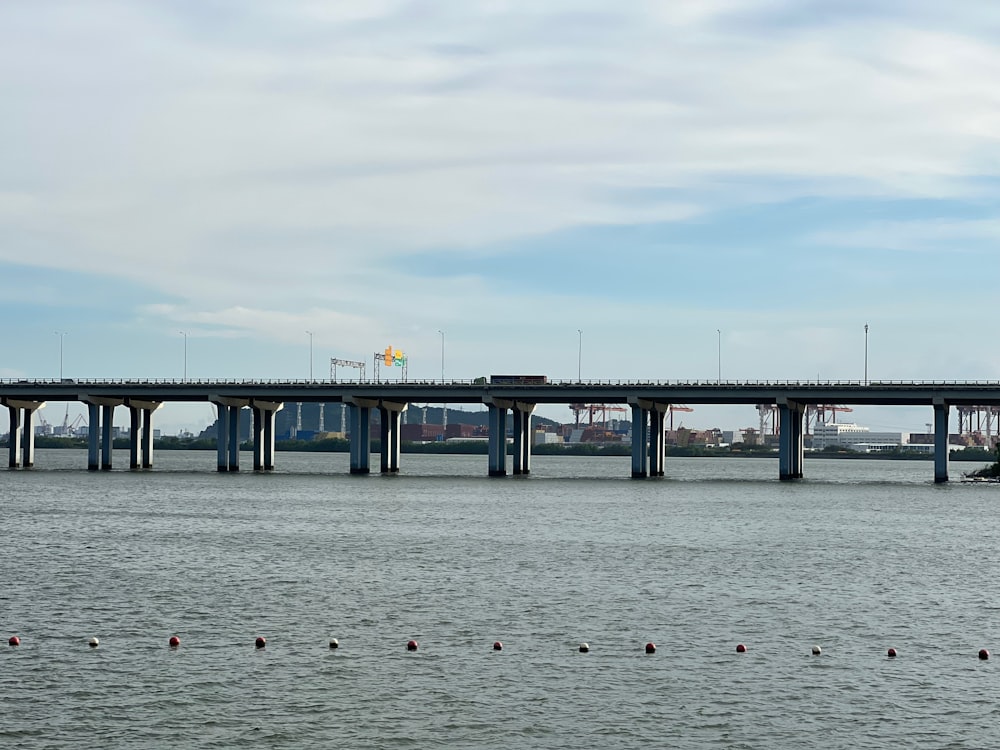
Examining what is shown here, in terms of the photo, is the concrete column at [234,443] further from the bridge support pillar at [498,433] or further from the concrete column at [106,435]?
the bridge support pillar at [498,433]

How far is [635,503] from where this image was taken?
12600 centimetres

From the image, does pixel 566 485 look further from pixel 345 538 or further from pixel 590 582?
pixel 590 582

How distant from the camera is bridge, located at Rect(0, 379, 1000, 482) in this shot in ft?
560

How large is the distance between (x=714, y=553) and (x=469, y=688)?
39.3 metres

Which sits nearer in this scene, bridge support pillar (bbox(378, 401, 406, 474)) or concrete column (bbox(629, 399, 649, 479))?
concrete column (bbox(629, 399, 649, 479))

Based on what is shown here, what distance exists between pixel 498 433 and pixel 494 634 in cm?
13950

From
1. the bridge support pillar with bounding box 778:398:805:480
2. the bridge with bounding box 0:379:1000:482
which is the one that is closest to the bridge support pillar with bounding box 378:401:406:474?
the bridge with bounding box 0:379:1000:482

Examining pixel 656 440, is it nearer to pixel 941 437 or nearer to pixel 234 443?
pixel 941 437

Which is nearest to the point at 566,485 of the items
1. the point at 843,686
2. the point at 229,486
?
the point at 229,486

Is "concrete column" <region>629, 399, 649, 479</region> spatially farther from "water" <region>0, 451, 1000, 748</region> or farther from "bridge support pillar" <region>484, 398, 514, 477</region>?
"water" <region>0, 451, 1000, 748</region>

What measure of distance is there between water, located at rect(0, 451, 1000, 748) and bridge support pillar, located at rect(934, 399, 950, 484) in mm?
74839

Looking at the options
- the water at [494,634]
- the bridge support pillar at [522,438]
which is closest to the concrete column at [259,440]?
the bridge support pillar at [522,438]

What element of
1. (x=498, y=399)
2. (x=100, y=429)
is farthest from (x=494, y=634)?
(x=100, y=429)

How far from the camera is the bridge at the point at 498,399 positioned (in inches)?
6718
